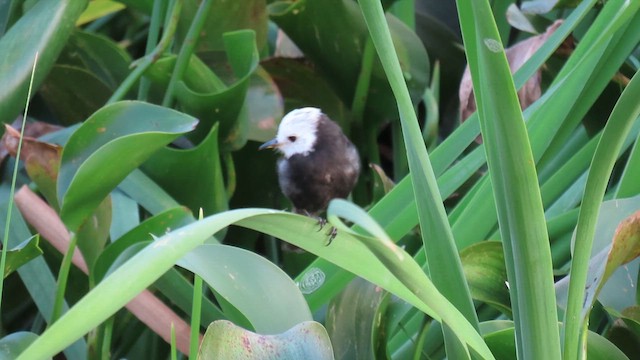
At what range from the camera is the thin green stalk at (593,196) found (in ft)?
2.35

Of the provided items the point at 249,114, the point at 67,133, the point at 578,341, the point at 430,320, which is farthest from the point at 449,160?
the point at 67,133

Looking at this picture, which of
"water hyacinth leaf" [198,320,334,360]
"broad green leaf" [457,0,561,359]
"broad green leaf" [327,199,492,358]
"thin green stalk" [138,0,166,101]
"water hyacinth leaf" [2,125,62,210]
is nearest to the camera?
"broad green leaf" [327,199,492,358]

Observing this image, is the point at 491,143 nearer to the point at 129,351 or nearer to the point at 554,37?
the point at 554,37

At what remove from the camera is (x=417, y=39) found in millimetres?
1585

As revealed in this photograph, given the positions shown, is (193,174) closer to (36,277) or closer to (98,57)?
(36,277)

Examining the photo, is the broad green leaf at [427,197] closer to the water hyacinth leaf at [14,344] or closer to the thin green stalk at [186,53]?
the water hyacinth leaf at [14,344]

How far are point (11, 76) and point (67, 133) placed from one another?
0.16 meters

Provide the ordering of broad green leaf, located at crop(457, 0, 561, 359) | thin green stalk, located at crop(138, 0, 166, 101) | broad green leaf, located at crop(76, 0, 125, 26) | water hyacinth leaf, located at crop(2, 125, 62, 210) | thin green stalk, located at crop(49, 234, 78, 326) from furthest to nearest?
1. broad green leaf, located at crop(76, 0, 125, 26)
2. thin green stalk, located at crop(138, 0, 166, 101)
3. water hyacinth leaf, located at crop(2, 125, 62, 210)
4. thin green stalk, located at crop(49, 234, 78, 326)
5. broad green leaf, located at crop(457, 0, 561, 359)

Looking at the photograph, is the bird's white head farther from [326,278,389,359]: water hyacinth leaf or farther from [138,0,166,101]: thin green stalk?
[326,278,389,359]: water hyacinth leaf

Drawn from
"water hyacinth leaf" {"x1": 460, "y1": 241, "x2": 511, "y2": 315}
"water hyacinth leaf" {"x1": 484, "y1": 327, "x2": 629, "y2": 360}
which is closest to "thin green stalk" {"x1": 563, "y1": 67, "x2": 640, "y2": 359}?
"water hyacinth leaf" {"x1": 484, "y1": 327, "x2": 629, "y2": 360}

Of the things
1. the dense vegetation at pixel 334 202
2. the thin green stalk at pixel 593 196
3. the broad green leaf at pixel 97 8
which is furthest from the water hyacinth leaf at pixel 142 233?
the broad green leaf at pixel 97 8

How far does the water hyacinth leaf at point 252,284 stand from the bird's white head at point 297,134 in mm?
491

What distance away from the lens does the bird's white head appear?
137cm

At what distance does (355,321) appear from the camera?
1.05m
